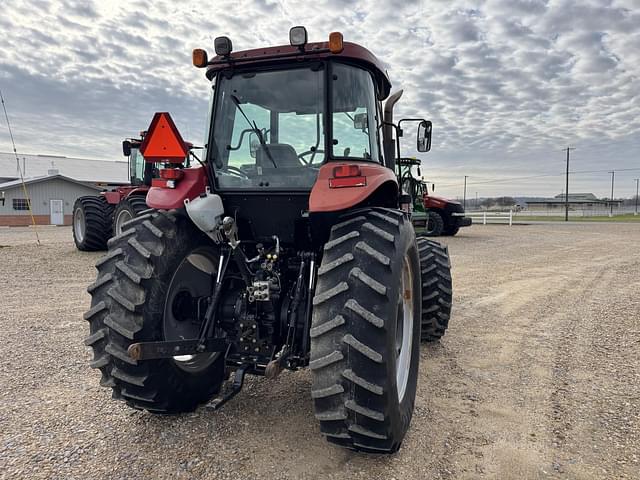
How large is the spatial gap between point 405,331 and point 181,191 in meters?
1.83

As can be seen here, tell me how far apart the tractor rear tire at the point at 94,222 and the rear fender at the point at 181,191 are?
1036 cm

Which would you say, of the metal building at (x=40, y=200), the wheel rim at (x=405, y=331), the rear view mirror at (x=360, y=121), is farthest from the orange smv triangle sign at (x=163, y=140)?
the metal building at (x=40, y=200)

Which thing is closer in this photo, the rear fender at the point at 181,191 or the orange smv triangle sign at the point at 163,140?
the orange smv triangle sign at the point at 163,140

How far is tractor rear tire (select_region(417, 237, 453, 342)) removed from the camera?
4602 mm

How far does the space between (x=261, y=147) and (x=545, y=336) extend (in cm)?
390

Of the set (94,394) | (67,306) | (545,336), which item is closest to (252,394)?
(94,394)

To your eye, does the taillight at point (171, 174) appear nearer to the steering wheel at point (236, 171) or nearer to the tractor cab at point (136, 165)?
the steering wheel at point (236, 171)

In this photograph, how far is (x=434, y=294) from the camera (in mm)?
4590

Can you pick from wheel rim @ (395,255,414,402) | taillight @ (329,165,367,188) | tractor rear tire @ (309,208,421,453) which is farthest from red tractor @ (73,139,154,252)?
tractor rear tire @ (309,208,421,453)

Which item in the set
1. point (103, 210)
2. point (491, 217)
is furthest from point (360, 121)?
point (491, 217)

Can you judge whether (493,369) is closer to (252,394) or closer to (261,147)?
(252,394)

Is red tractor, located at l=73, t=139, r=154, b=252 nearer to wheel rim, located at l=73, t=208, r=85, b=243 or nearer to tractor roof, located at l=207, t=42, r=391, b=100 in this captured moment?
wheel rim, located at l=73, t=208, r=85, b=243

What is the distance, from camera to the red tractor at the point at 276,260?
239cm

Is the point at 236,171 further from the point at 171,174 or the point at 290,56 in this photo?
the point at 290,56
